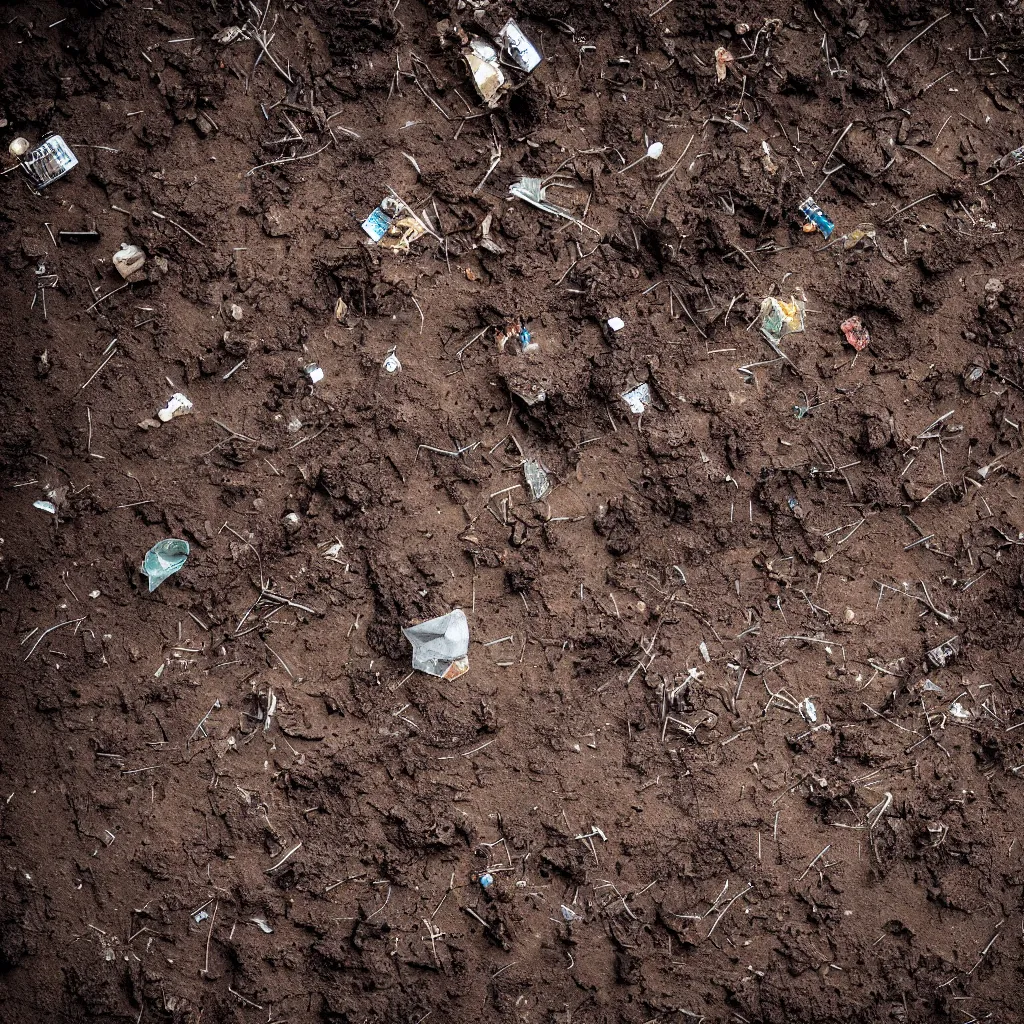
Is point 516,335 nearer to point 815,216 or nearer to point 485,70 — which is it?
point 485,70

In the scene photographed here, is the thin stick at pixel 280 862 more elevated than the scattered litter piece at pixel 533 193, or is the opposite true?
the scattered litter piece at pixel 533 193

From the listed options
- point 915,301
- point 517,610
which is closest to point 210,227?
point 517,610

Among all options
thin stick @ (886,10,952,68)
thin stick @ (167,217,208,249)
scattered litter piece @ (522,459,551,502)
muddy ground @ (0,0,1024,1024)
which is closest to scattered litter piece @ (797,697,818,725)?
muddy ground @ (0,0,1024,1024)

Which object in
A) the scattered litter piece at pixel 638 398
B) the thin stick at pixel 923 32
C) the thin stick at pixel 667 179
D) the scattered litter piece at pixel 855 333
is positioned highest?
the thin stick at pixel 667 179

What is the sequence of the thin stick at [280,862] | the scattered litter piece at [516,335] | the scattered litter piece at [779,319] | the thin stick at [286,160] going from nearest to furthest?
the thin stick at [280,862] < the thin stick at [286,160] < the scattered litter piece at [516,335] < the scattered litter piece at [779,319]

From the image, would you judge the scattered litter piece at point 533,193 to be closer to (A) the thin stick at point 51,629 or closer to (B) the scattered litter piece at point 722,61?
(B) the scattered litter piece at point 722,61

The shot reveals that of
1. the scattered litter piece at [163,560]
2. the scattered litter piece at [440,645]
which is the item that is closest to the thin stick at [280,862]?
the scattered litter piece at [440,645]

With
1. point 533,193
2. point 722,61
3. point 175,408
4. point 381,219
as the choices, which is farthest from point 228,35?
point 722,61
